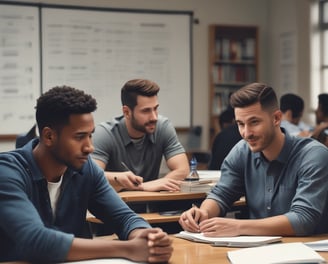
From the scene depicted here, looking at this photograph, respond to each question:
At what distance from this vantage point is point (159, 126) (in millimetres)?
4074

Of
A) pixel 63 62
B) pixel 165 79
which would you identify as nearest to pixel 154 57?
pixel 165 79

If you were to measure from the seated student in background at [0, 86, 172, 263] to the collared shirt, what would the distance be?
661 millimetres

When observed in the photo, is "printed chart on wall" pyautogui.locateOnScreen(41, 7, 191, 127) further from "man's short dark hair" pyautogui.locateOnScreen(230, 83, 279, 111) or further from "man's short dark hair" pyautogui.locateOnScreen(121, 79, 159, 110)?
"man's short dark hair" pyautogui.locateOnScreen(230, 83, 279, 111)

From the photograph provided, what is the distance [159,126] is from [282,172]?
148 cm

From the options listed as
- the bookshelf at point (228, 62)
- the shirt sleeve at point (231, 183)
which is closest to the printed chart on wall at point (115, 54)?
the bookshelf at point (228, 62)

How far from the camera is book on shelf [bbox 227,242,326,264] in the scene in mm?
2000

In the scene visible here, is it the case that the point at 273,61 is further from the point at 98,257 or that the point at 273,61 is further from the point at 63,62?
the point at 98,257

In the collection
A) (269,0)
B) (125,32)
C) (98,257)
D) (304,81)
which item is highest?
(269,0)

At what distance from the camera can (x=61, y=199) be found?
94.0 inches

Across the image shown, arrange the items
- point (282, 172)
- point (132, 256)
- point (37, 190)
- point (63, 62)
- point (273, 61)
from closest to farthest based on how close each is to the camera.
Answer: point (132, 256) → point (37, 190) → point (282, 172) → point (63, 62) → point (273, 61)

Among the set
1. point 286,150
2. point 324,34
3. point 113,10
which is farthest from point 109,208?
point 324,34

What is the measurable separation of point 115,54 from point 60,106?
458 cm

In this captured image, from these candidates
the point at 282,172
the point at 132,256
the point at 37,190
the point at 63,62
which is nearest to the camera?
the point at 132,256

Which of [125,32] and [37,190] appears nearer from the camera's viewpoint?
[37,190]
